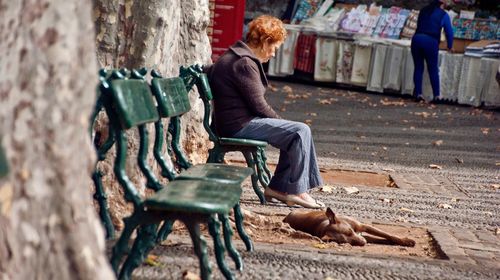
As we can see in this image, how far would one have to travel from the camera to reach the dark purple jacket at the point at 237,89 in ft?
27.7

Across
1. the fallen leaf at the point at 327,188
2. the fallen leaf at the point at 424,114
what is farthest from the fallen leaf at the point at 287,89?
the fallen leaf at the point at 327,188

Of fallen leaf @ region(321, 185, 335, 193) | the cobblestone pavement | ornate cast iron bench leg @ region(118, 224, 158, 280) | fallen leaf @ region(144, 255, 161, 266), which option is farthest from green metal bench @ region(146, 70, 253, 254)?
fallen leaf @ region(321, 185, 335, 193)

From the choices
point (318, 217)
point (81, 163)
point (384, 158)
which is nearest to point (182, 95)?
point (318, 217)

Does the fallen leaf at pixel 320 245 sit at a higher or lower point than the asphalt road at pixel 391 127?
higher

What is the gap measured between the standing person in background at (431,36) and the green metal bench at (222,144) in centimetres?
1178

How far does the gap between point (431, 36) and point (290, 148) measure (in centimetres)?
1248

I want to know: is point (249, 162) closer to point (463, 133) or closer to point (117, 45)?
point (117, 45)

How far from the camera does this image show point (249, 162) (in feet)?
28.9

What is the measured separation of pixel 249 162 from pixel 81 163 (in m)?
5.09

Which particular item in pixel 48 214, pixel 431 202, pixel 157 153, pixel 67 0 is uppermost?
pixel 67 0

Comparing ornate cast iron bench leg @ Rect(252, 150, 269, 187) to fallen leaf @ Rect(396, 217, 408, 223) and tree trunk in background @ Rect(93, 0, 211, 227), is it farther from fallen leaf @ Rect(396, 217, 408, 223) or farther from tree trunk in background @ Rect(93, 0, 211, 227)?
tree trunk in background @ Rect(93, 0, 211, 227)

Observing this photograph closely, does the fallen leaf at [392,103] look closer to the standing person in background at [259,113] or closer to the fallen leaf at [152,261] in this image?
the standing person in background at [259,113]

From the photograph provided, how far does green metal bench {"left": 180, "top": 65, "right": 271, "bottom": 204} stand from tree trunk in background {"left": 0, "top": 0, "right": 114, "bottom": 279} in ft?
14.4

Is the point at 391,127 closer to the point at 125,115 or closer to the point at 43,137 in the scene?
the point at 125,115
